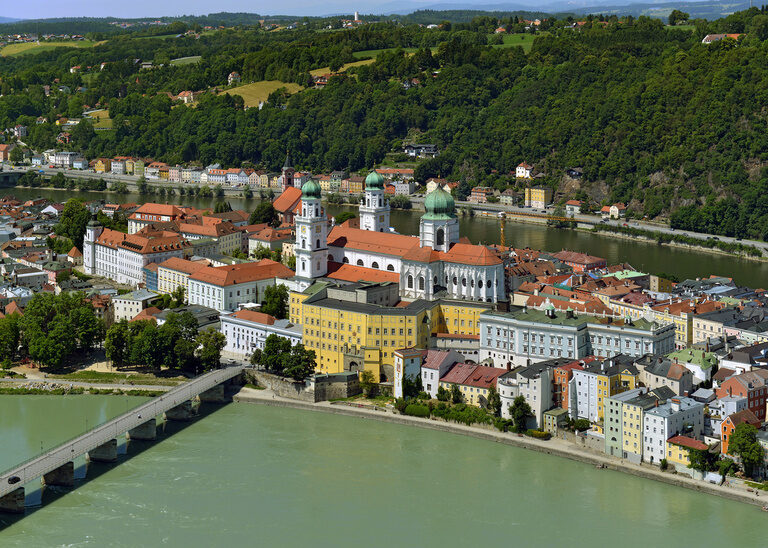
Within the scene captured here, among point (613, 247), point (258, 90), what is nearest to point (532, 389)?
point (613, 247)

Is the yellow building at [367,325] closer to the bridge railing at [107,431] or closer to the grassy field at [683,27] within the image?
the bridge railing at [107,431]

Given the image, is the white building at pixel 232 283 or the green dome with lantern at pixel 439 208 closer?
the green dome with lantern at pixel 439 208

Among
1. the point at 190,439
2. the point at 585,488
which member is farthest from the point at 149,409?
the point at 585,488

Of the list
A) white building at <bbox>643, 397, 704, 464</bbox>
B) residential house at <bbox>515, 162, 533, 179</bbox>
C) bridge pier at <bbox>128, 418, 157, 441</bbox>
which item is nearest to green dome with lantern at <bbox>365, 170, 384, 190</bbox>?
bridge pier at <bbox>128, 418, 157, 441</bbox>

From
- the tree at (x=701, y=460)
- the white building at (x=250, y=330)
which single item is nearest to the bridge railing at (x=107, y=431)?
the white building at (x=250, y=330)

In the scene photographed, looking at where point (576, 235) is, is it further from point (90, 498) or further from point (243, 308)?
point (90, 498)

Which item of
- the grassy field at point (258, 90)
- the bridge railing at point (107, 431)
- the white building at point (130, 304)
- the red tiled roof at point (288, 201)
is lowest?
the bridge railing at point (107, 431)
